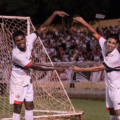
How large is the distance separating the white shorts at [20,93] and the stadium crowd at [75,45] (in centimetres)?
983

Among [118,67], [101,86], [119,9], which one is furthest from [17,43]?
[119,9]

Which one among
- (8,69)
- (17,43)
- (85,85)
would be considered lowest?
(85,85)

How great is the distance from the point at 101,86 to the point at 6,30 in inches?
220

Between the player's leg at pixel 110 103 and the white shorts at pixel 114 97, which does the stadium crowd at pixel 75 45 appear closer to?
the player's leg at pixel 110 103

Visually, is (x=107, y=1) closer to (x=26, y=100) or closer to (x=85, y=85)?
(x=85, y=85)

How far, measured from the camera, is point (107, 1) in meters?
26.9

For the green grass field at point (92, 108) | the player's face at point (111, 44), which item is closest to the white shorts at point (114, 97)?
the player's face at point (111, 44)

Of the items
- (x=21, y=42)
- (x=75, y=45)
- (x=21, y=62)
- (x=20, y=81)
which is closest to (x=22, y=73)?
(x=20, y=81)

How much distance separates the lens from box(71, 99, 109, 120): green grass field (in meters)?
11.6

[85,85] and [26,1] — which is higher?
[26,1]

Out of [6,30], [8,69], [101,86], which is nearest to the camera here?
[6,30]

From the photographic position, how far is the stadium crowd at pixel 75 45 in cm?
1958

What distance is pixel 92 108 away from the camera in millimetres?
13758

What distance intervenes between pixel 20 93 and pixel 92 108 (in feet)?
17.8
